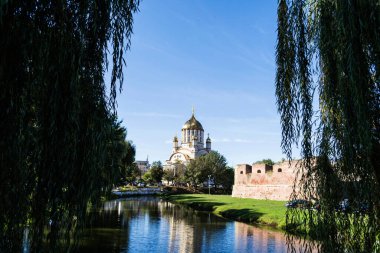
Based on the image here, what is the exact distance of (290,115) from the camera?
5766 millimetres

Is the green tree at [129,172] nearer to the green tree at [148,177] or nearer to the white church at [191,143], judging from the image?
the green tree at [148,177]

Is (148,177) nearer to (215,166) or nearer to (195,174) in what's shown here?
(195,174)

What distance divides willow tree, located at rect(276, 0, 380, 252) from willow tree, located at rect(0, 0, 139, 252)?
10.4ft

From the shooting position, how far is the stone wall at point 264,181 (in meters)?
37.8

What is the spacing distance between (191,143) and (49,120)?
82613mm

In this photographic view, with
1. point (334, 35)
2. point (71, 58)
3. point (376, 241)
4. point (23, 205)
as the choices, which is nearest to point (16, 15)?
point (71, 58)

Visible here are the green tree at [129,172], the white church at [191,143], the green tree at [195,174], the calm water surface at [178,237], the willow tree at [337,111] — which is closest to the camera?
the willow tree at [337,111]

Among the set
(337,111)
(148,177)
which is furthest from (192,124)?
(337,111)

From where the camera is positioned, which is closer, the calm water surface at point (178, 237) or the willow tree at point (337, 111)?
the willow tree at point (337, 111)

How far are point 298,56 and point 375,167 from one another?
2.08 metres

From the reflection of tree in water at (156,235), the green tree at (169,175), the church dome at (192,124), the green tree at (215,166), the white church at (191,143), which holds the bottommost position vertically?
the reflection of tree in water at (156,235)

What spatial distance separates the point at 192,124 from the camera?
8769 centimetres

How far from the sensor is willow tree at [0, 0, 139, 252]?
10.6 feet

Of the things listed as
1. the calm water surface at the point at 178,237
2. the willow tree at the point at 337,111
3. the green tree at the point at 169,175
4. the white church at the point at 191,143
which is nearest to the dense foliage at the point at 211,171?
the green tree at the point at 169,175
